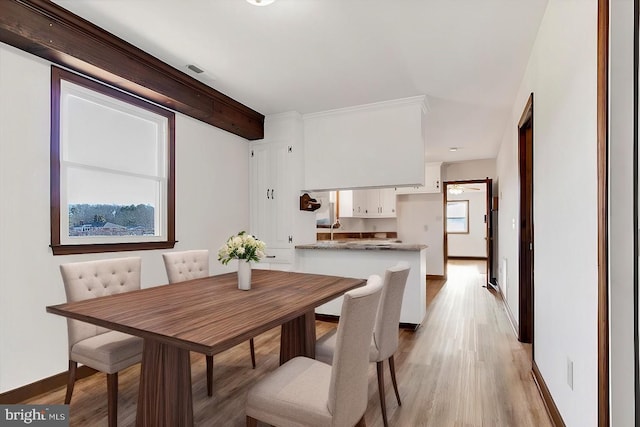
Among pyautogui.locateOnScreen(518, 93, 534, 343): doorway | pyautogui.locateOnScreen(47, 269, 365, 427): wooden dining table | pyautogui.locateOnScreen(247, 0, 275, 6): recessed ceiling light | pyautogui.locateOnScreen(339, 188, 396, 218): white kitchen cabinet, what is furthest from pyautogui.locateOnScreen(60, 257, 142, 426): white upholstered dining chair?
pyautogui.locateOnScreen(339, 188, 396, 218): white kitchen cabinet

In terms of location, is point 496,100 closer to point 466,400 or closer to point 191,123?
point 466,400

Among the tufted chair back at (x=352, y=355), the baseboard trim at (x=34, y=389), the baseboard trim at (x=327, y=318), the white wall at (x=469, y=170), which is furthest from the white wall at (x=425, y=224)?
the baseboard trim at (x=34, y=389)

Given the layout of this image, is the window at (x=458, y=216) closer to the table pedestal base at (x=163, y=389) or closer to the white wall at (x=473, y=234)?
the white wall at (x=473, y=234)

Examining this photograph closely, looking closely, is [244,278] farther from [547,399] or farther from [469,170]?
[469,170]

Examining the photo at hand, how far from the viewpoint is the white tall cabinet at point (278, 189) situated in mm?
4199

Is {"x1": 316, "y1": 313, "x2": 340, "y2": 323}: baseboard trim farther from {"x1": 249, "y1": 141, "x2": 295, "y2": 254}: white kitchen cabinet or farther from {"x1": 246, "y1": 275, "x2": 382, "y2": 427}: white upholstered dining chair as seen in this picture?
{"x1": 246, "y1": 275, "x2": 382, "y2": 427}: white upholstered dining chair

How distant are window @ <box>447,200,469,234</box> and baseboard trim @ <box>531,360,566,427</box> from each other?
9206 millimetres

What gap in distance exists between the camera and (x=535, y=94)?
2.50m

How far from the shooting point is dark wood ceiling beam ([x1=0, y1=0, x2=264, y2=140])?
2.04m

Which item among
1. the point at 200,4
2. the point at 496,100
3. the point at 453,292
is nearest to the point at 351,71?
the point at 200,4

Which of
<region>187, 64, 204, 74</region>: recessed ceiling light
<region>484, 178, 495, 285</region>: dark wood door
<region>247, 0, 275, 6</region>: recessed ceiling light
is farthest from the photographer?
<region>484, 178, 495, 285</region>: dark wood door

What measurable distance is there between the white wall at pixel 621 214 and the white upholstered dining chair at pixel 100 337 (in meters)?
2.20

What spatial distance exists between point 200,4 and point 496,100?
3.10 meters

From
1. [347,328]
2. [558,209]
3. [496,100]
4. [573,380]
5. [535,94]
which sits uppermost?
[496,100]
